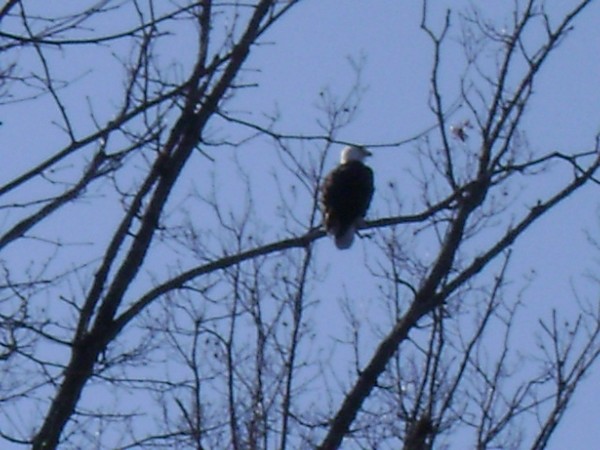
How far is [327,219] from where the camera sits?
374 inches

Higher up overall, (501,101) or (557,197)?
(501,101)

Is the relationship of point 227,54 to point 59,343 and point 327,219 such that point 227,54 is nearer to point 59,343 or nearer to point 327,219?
point 59,343

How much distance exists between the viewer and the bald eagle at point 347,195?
9.62m

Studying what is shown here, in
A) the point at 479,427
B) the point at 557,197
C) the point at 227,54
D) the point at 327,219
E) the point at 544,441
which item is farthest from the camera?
the point at 327,219

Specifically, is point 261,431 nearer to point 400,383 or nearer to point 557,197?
point 400,383

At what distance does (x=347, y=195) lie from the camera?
33.7ft

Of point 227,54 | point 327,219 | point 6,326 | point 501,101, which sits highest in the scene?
point 327,219

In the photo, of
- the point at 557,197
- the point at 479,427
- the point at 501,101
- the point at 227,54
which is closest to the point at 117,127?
the point at 227,54

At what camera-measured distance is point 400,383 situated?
27.9 ft

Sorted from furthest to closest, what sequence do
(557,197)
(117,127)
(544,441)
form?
(544,441)
(557,197)
(117,127)

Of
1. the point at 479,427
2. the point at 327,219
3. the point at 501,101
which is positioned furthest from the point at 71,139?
the point at 327,219

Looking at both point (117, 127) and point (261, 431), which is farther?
point (261, 431)

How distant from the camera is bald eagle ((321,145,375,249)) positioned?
Answer: 962 centimetres

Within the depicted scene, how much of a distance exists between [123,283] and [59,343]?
310 mm
